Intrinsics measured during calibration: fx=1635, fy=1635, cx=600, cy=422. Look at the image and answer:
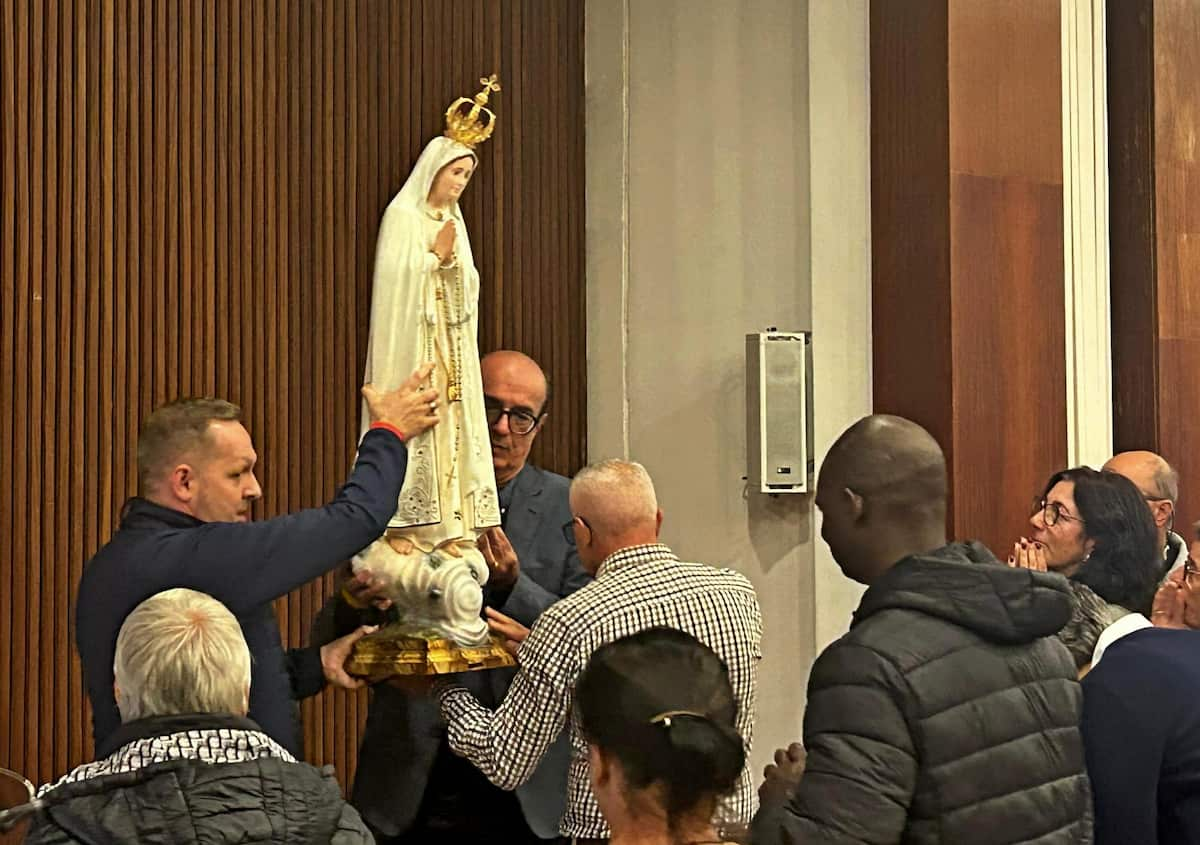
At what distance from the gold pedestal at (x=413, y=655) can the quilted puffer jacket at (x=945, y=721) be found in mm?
1214

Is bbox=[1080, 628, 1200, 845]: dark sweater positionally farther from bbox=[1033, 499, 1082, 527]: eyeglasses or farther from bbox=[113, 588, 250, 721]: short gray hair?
bbox=[113, 588, 250, 721]: short gray hair

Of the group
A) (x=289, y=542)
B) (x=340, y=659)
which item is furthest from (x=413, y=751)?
(x=289, y=542)

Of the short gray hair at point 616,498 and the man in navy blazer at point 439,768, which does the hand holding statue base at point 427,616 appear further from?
the short gray hair at point 616,498

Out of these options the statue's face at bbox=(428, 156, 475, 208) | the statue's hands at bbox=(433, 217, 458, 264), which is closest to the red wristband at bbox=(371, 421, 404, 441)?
the statue's hands at bbox=(433, 217, 458, 264)

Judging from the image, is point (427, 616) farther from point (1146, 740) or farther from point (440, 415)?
point (1146, 740)

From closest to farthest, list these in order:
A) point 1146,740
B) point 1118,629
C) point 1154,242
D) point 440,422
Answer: point 1146,740, point 1118,629, point 440,422, point 1154,242

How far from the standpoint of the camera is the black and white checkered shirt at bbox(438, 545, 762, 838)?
3.56 meters

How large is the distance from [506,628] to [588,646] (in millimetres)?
575

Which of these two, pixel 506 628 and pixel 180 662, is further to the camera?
pixel 506 628

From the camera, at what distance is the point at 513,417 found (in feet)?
15.6

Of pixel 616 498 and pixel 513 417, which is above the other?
pixel 513 417

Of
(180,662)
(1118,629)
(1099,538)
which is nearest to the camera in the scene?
(180,662)

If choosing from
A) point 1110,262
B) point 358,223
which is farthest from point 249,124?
point 1110,262

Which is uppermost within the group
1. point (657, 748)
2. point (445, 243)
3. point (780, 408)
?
point (445, 243)
